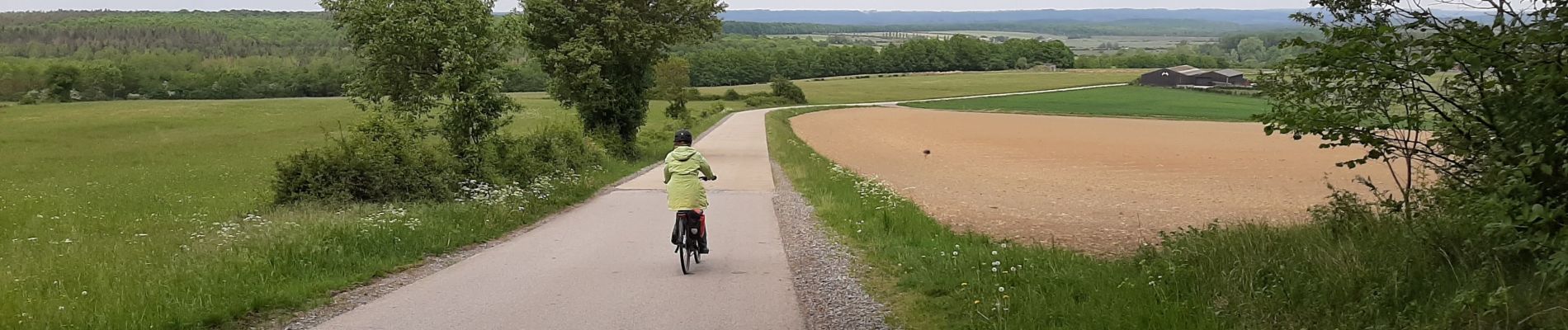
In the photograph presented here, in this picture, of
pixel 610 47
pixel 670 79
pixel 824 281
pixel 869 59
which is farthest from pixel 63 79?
pixel 824 281

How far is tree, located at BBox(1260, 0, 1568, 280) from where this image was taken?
548 centimetres

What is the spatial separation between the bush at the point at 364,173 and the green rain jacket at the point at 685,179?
6.92 meters

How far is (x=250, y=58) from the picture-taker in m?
140

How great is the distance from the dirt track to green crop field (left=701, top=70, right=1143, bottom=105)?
166 ft

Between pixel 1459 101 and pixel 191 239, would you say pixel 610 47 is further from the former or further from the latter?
pixel 1459 101

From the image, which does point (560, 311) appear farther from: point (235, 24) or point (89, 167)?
point (235, 24)

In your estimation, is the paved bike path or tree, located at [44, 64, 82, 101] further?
tree, located at [44, 64, 82, 101]

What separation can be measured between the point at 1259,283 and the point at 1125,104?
91.2 m

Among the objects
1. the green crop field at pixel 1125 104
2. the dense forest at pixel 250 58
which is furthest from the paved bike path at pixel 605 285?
the dense forest at pixel 250 58

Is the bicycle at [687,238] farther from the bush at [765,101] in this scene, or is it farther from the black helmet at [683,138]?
the bush at [765,101]

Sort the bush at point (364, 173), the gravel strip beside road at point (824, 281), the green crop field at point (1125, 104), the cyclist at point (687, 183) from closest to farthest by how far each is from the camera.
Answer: the gravel strip beside road at point (824, 281)
the cyclist at point (687, 183)
the bush at point (364, 173)
the green crop field at point (1125, 104)

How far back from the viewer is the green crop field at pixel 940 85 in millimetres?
119625

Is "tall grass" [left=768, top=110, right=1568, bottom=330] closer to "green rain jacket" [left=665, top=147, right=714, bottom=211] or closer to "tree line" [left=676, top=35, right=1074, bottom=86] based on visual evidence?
"green rain jacket" [left=665, top=147, right=714, bottom=211]

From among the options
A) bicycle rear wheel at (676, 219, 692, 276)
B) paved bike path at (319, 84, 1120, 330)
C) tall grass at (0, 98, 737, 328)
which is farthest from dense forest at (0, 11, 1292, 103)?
bicycle rear wheel at (676, 219, 692, 276)
